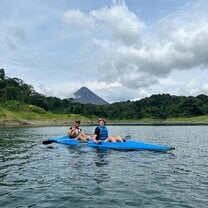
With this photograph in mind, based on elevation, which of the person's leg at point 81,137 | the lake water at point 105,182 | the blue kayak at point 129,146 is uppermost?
the person's leg at point 81,137

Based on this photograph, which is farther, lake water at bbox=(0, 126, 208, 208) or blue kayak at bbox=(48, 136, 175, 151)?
blue kayak at bbox=(48, 136, 175, 151)

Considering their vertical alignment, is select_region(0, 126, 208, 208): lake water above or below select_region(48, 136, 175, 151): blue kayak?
below

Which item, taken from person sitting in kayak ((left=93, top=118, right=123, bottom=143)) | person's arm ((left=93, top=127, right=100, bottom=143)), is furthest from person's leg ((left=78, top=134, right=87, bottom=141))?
person's arm ((left=93, top=127, right=100, bottom=143))

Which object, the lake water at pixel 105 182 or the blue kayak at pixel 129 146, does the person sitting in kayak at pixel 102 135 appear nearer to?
the blue kayak at pixel 129 146

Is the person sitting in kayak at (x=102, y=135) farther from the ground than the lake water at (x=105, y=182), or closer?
farther from the ground

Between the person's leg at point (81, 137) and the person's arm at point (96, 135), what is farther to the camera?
the person's leg at point (81, 137)

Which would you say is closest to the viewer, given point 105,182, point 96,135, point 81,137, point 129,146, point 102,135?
point 105,182

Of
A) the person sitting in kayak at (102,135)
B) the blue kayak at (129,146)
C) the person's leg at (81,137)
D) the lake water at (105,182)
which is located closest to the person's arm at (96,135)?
the person sitting in kayak at (102,135)

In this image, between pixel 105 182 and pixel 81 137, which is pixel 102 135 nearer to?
pixel 81 137

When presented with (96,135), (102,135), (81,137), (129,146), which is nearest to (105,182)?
(129,146)

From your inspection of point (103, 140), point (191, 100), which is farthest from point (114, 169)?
point (191, 100)

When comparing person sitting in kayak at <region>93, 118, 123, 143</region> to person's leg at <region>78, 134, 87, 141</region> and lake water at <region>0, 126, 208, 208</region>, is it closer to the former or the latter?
person's leg at <region>78, 134, 87, 141</region>

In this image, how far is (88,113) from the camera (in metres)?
195

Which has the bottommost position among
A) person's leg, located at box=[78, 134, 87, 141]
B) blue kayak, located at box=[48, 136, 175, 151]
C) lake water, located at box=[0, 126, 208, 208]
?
lake water, located at box=[0, 126, 208, 208]
